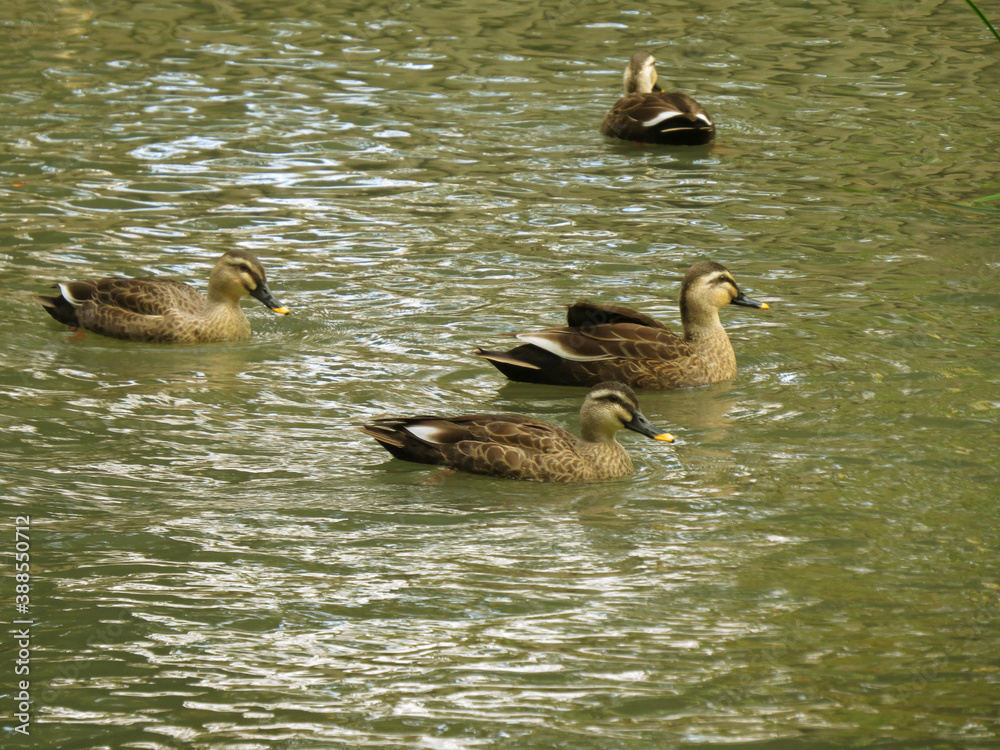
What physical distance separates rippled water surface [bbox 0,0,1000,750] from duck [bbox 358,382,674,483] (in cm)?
14

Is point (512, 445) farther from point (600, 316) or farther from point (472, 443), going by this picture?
point (600, 316)

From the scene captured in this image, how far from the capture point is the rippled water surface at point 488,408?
629 cm

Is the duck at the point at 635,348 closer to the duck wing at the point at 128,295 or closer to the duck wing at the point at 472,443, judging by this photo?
the duck wing at the point at 472,443

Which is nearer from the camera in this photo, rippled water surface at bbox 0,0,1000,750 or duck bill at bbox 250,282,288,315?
rippled water surface at bbox 0,0,1000,750

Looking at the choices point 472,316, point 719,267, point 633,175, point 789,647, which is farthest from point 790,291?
point 789,647

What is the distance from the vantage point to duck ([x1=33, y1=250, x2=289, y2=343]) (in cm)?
1116

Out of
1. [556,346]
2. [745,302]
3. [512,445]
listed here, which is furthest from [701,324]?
[512,445]

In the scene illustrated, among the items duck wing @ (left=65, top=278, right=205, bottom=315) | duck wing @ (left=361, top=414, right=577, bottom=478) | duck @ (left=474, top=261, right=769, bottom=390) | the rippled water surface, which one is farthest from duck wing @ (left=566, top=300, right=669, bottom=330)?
duck wing @ (left=65, top=278, right=205, bottom=315)

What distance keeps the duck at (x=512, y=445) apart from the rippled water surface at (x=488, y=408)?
5.3 inches

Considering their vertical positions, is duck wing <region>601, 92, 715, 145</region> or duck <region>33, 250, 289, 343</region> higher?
duck wing <region>601, 92, 715, 145</region>

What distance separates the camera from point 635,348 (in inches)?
412

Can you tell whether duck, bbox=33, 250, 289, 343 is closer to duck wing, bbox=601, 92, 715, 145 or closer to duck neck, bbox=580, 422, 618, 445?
duck neck, bbox=580, 422, 618, 445

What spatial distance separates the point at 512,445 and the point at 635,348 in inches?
82.0

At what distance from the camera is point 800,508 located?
810cm
